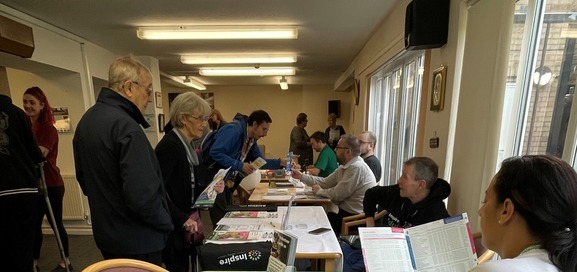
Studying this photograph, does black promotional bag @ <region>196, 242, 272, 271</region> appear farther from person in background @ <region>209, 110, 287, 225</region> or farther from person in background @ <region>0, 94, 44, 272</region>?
person in background @ <region>0, 94, 44, 272</region>

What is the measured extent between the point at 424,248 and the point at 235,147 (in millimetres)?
1823

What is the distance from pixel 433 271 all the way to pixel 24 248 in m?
2.62

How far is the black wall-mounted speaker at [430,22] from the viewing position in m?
1.78

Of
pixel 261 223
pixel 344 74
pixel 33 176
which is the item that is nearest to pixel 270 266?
pixel 261 223

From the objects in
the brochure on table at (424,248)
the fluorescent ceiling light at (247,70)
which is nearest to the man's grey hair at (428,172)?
the brochure on table at (424,248)

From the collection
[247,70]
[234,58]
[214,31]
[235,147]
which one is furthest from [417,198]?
[247,70]

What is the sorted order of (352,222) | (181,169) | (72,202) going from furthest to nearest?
(72,202)
(352,222)
(181,169)

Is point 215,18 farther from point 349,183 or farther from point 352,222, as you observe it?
point 352,222

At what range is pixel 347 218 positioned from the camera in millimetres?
2414

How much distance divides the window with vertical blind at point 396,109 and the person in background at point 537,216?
5.89 feet

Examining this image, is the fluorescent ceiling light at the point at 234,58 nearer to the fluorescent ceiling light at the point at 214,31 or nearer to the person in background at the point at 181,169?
the fluorescent ceiling light at the point at 214,31

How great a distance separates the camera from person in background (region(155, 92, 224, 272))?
1.52m

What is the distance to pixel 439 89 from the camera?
1.82 m

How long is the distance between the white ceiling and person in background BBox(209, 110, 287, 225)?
1.00 meters
